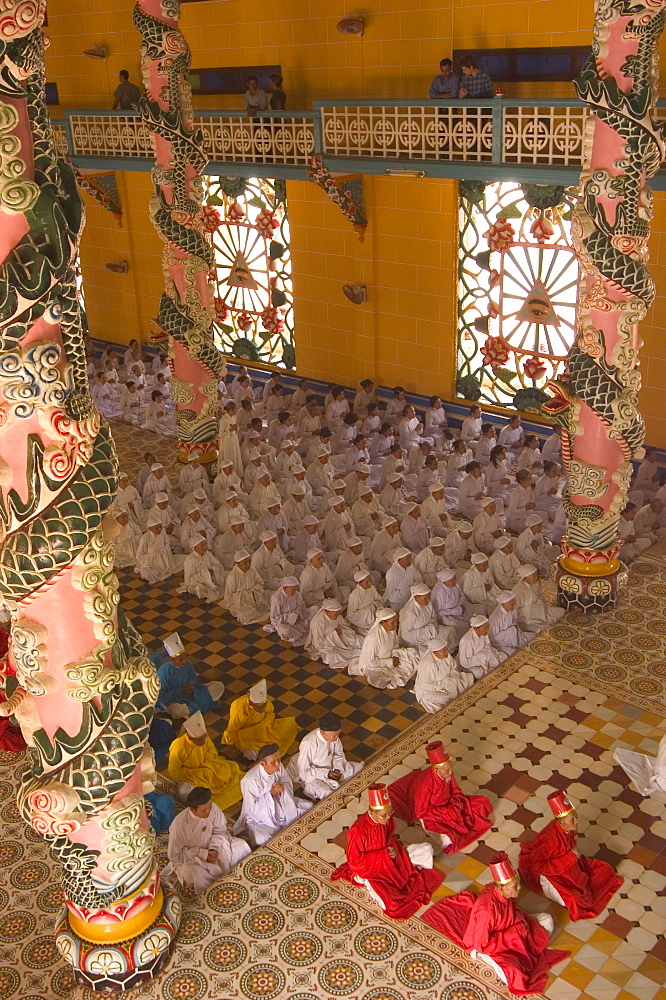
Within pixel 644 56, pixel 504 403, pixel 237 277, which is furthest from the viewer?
pixel 237 277

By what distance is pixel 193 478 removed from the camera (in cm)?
1523

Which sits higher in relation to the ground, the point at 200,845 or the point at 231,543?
the point at 200,845

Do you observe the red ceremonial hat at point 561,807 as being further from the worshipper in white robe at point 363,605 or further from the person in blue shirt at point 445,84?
the person in blue shirt at point 445,84

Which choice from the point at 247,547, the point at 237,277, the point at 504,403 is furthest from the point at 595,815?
the point at 237,277

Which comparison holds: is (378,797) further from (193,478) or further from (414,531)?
(193,478)

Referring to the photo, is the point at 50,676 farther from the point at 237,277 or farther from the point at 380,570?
the point at 237,277

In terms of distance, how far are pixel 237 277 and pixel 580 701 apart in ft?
42.7

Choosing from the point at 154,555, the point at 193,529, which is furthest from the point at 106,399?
the point at 154,555

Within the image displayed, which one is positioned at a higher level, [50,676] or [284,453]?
[50,676]

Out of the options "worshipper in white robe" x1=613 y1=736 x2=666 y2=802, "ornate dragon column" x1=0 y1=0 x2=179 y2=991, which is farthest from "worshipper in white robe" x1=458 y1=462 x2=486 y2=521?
"ornate dragon column" x1=0 y1=0 x2=179 y2=991

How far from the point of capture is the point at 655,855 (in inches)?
326

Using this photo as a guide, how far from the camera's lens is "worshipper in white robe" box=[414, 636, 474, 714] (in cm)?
1031

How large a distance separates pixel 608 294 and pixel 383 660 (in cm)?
458

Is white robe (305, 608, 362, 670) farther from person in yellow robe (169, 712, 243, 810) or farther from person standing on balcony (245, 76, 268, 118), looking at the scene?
person standing on balcony (245, 76, 268, 118)
